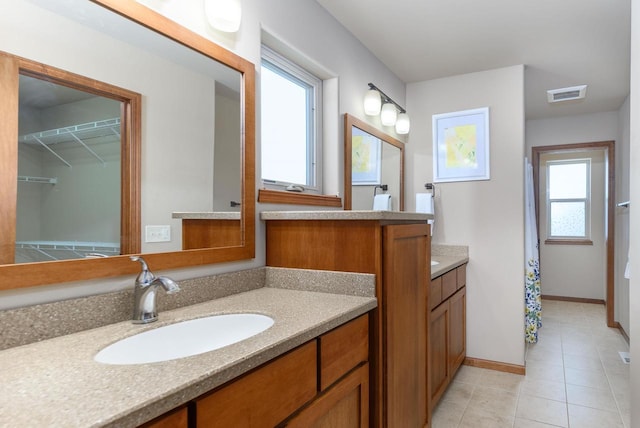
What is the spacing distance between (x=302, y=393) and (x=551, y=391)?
7.63 feet

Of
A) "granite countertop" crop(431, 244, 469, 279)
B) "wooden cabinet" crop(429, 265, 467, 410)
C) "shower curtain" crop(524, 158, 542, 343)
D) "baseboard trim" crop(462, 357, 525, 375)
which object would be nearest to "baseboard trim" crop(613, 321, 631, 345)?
"shower curtain" crop(524, 158, 542, 343)

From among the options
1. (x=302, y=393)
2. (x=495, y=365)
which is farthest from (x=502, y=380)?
(x=302, y=393)

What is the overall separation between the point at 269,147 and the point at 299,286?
0.72 m

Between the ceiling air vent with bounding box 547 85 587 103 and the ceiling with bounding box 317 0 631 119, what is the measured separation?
98 millimetres

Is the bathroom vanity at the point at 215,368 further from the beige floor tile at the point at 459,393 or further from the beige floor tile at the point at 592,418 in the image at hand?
the beige floor tile at the point at 592,418

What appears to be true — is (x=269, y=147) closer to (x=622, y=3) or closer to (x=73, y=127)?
(x=73, y=127)

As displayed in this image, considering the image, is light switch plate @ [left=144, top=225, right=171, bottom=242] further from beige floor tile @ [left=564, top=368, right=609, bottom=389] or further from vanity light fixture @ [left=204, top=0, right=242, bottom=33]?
beige floor tile @ [left=564, top=368, right=609, bottom=389]

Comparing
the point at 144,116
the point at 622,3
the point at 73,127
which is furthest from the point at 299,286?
the point at 622,3

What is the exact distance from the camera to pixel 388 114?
287 centimetres

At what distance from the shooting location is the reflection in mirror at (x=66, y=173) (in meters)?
0.94

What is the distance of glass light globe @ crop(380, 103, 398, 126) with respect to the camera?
9.36 feet

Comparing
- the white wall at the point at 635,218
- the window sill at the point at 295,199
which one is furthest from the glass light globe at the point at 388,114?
the white wall at the point at 635,218

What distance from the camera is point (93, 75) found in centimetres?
108

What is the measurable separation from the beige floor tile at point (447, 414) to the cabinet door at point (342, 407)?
1034 mm
